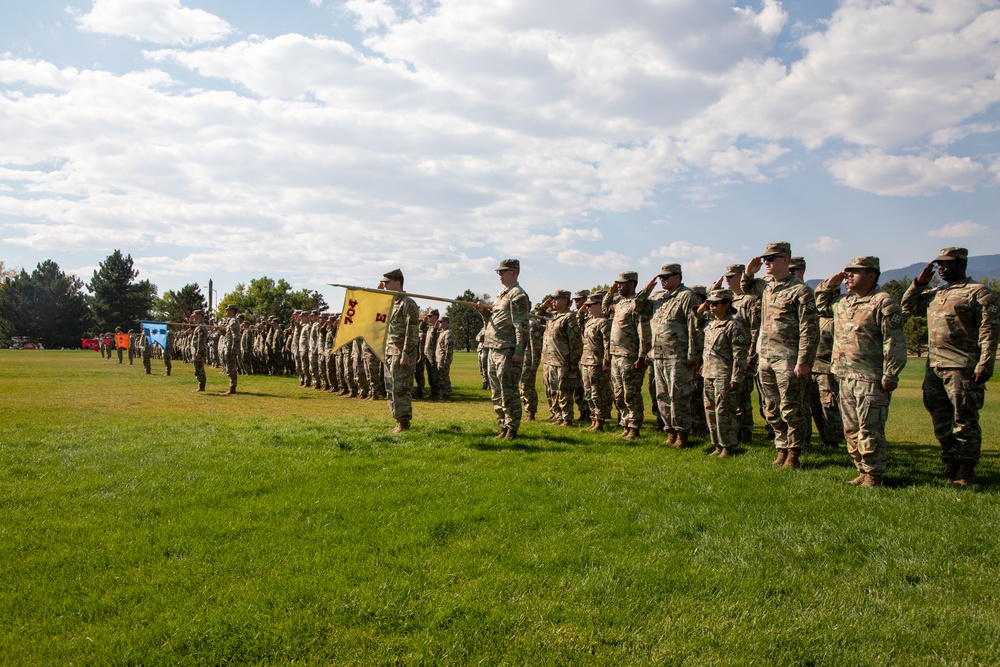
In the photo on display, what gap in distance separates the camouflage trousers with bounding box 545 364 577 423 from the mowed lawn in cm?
312

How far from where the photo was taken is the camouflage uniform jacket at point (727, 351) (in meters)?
7.57

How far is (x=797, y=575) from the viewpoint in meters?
3.96

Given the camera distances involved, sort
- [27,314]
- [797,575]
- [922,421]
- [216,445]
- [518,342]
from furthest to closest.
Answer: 1. [27,314]
2. [922,421]
3. [518,342]
4. [216,445]
5. [797,575]

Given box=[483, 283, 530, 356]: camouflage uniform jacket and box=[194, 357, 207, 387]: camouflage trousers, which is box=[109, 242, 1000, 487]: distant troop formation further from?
box=[194, 357, 207, 387]: camouflage trousers

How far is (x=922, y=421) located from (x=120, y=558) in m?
13.1

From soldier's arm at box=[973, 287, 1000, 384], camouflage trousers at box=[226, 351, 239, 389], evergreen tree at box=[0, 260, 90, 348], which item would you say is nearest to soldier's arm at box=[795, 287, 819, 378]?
soldier's arm at box=[973, 287, 1000, 384]

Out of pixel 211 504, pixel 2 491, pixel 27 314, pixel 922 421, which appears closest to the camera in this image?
pixel 211 504

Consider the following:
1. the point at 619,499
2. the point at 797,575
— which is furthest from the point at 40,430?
the point at 797,575

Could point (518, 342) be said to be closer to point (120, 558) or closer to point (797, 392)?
point (797, 392)

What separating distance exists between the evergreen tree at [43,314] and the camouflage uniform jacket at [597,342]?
283ft

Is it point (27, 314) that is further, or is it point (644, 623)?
Answer: point (27, 314)

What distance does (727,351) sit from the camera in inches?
303

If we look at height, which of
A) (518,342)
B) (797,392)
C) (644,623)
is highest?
(518,342)

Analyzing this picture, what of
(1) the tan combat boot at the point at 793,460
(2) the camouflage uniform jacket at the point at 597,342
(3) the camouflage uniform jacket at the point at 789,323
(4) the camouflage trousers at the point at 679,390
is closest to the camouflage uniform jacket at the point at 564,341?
(2) the camouflage uniform jacket at the point at 597,342
